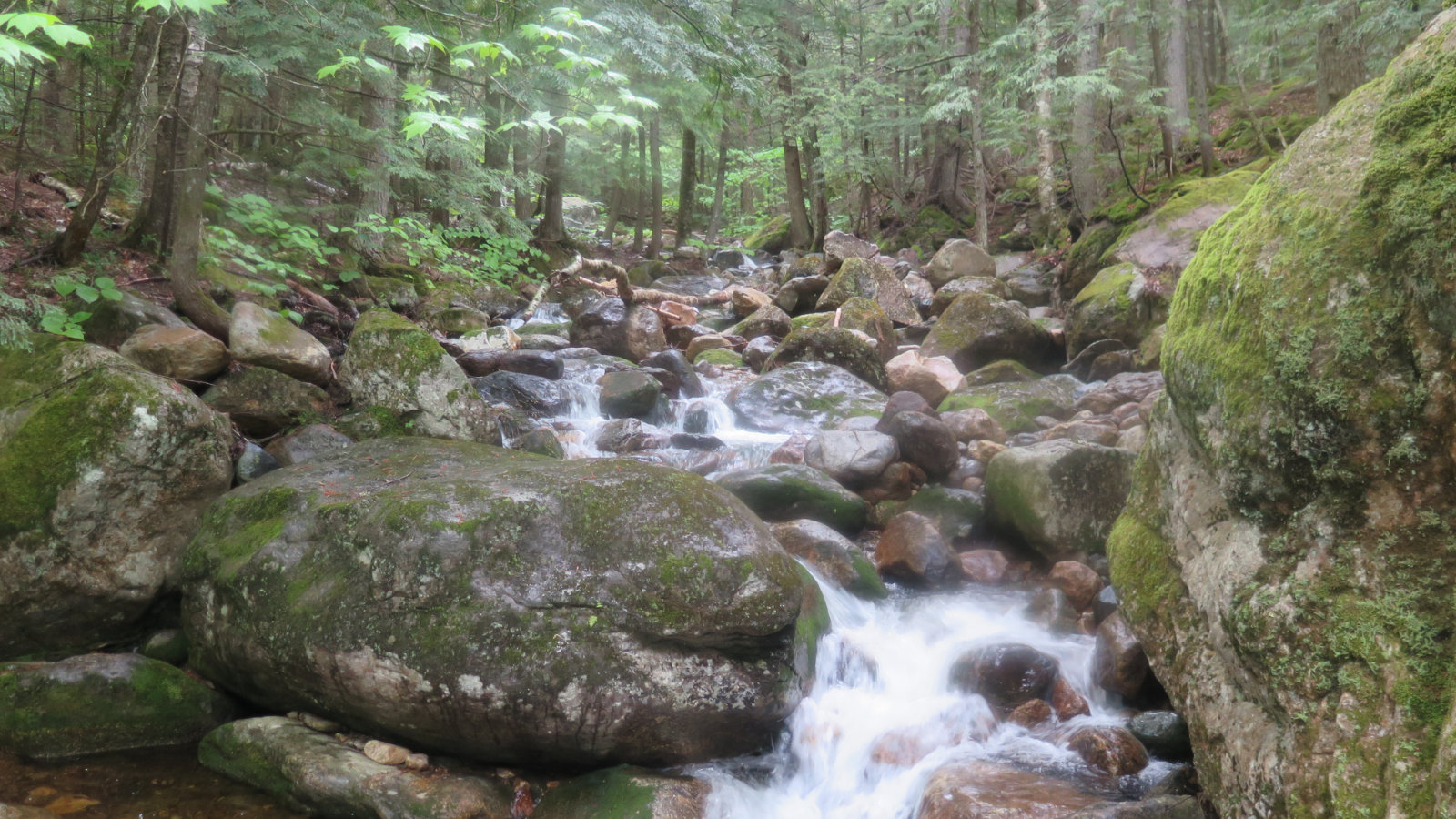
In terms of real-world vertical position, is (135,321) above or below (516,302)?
below

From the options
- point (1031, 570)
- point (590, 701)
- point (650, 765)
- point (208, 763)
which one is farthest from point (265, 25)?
point (1031, 570)

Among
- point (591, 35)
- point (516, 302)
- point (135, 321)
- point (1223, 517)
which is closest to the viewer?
point (1223, 517)

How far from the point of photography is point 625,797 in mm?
3811

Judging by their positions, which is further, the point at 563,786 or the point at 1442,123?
the point at 563,786

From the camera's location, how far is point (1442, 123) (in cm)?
240

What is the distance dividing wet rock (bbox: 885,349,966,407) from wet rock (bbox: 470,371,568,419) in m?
4.67

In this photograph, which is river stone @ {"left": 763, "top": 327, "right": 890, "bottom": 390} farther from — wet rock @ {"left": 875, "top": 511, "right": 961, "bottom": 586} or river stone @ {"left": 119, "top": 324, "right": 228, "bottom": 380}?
river stone @ {"left": 119, "top": 324, "right": 228, "bottom": 380}

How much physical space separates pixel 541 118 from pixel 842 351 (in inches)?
310

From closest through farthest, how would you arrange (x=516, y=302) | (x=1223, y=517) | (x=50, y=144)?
(x=1223, y=517), (x=50, y=144), (x=516, y=302)

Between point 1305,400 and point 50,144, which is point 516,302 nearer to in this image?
point 50,144

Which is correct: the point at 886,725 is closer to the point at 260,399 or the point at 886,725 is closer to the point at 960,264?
the point at 260,399

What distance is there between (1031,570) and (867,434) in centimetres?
218

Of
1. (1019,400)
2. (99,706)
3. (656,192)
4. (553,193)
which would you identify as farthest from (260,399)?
(656,192)

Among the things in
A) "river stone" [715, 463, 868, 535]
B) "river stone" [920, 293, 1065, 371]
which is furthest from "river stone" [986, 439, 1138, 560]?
"river stone" [920, 293, 1065, 371]
